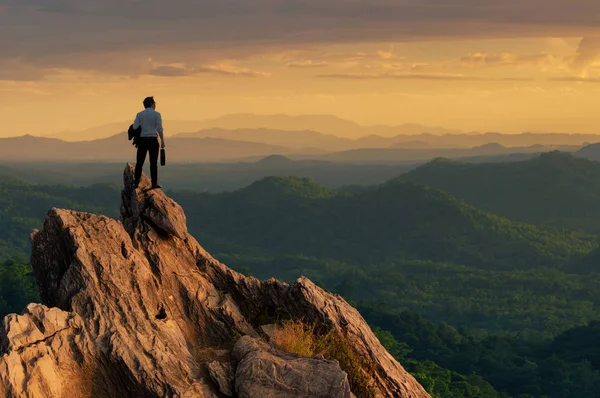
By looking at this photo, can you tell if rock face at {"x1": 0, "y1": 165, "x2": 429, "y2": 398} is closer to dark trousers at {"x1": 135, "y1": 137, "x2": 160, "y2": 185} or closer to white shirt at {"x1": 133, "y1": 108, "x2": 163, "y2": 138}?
dark trousers at {"x1": 135, "y1": 137, "x2": 160, "y2": 185}

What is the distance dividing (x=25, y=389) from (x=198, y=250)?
930 centimetres

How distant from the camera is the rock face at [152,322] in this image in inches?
759

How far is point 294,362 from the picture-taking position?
20.4m

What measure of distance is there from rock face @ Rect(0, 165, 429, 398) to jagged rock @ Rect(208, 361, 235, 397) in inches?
1.3

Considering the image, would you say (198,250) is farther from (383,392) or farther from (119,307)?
(383,392)

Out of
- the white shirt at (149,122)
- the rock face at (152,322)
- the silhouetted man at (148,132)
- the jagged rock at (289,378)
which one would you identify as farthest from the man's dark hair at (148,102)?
the jagged rock at (289,378)

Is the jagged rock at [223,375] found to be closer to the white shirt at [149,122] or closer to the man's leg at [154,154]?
the man's leg at [154,154]

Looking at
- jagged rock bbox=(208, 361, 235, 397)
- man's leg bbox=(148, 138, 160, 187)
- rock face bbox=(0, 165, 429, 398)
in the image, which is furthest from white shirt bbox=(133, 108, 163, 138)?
jagged rock bbox=(208, 361, 235, 397)

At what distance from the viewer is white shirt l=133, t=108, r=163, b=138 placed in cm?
2577

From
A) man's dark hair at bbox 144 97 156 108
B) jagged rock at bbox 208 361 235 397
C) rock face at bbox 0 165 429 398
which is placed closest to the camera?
rock face at bbox 0 165 429 398

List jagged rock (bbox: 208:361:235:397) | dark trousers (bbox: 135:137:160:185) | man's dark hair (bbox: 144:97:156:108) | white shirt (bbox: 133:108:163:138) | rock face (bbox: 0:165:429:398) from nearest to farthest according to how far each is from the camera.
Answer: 1. rock face (bbox: 0:165:429:398)
2. jagged rock (bbox: 208:361:235:397)
3. white shirt (bbox: 133:108:163:138)
4. man's dark hair (bbox: 144:97:156:108)
5. dark trousers (bbox: 135:137:160:185)

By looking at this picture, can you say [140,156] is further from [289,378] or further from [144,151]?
[289,378]

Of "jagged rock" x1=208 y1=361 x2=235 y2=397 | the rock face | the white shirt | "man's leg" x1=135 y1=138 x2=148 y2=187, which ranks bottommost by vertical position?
"jagged rock" x1=208 y1=361 x2=235 y2=397

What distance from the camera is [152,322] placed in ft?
69.5
